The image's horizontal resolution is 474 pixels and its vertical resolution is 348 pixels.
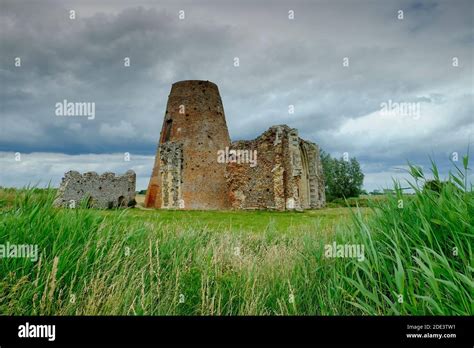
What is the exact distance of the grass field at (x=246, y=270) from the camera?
10.1 ft

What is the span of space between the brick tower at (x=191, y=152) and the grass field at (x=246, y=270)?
20.2 m

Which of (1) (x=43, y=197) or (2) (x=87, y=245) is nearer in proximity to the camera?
(2) (x=87, y=245)

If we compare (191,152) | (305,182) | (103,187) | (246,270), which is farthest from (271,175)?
(246,270)

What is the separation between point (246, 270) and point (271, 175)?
21338 millimetres

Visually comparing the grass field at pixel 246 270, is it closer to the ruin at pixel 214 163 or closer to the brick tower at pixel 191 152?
the ruin at pixel 214 163

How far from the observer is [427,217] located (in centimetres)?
362

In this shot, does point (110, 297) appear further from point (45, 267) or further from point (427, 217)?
point (427, 217)

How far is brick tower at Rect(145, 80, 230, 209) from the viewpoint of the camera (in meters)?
24.9

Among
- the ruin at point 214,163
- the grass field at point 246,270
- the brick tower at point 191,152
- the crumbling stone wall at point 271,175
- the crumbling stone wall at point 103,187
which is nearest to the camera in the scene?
the grass field at point 246,270

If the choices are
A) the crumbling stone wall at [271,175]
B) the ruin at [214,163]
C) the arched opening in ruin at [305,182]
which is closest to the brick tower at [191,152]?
the ruin at [214,163]

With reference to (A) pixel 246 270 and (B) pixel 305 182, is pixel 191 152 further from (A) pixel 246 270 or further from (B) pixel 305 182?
(A) pixel 246 270

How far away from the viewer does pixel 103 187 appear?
87.3ft
